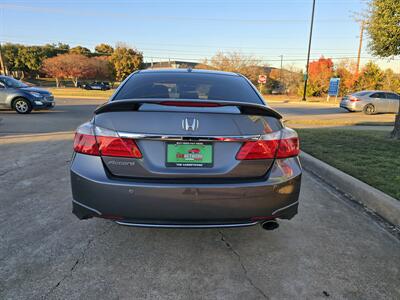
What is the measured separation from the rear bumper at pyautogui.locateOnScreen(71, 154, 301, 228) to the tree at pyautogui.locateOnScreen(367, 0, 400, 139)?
6.89m

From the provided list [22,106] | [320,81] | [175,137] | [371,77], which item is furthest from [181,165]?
[371,77]

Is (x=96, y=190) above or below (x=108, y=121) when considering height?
below

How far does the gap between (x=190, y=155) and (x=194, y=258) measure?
0.96m

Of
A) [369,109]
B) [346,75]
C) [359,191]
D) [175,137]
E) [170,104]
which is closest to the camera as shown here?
[175,137]

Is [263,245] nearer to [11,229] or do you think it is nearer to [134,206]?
[134,206]

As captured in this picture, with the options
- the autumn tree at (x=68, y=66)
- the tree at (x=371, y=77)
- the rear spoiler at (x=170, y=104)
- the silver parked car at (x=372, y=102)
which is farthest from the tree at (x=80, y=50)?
the rear spoiler at (x=170, y=104)

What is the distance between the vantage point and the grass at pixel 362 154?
4181 mm

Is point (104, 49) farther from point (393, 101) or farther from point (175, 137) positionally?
point (175, 137)

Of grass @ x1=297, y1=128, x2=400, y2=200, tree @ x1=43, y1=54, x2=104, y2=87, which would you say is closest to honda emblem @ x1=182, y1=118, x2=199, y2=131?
grass @ x1=297, y1=128, x2=400, y2=200

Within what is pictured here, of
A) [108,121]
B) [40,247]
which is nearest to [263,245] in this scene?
[108,121]

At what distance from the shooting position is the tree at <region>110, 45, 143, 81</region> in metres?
50.7

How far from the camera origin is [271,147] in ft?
7.43

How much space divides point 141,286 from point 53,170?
345cm

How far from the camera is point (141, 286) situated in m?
2.14
